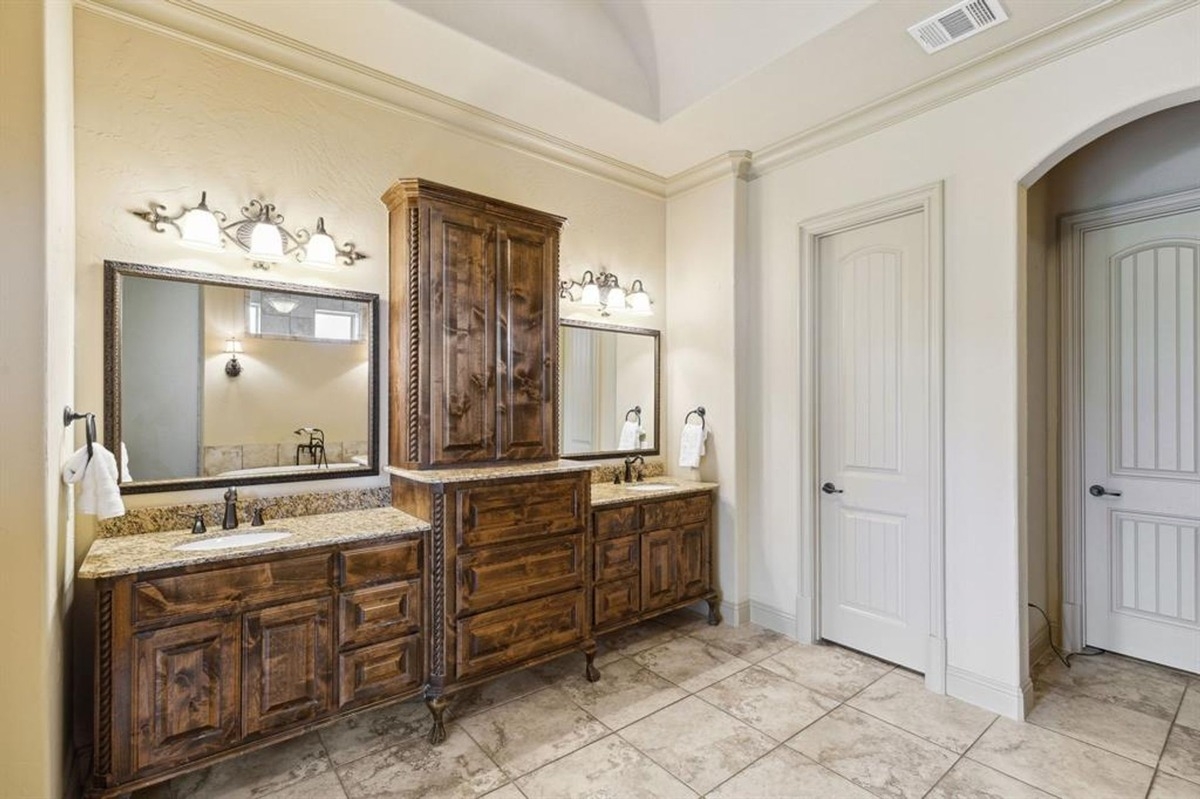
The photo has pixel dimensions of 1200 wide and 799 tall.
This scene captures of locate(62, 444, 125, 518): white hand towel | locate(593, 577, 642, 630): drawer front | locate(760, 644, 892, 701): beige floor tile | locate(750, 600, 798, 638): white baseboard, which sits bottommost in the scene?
locate(760, 644, 892, 701): beige floor tile

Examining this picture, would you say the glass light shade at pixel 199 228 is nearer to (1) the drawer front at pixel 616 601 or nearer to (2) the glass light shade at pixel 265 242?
(2) the glass light shade at pixel 265 242

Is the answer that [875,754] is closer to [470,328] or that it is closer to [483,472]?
[483,472]

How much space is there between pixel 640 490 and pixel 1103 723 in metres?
2.38

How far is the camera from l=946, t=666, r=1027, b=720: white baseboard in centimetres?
254

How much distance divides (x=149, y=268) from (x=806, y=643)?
3.84m

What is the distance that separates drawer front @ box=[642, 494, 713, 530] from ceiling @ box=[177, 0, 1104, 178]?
7.34 feet

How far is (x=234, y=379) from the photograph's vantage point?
8.26ft

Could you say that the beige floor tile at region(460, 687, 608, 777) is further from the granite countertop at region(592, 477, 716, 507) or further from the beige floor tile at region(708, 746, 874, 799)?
the granite countertop at region(592, 477, 716, 507)

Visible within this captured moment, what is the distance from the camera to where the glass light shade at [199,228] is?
235 centimetres

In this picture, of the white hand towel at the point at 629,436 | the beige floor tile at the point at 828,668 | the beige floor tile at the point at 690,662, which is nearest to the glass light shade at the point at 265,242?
the white hand towel at the point at 629,436

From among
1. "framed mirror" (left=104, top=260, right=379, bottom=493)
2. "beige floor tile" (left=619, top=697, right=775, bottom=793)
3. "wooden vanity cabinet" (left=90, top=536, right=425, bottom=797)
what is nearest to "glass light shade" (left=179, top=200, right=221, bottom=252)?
"framed mirror" (left=104, top=260, right=379, bottom=493)

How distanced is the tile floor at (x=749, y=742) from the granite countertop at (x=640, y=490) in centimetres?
91

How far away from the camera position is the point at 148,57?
233cm

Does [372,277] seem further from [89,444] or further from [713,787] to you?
[713,787]
